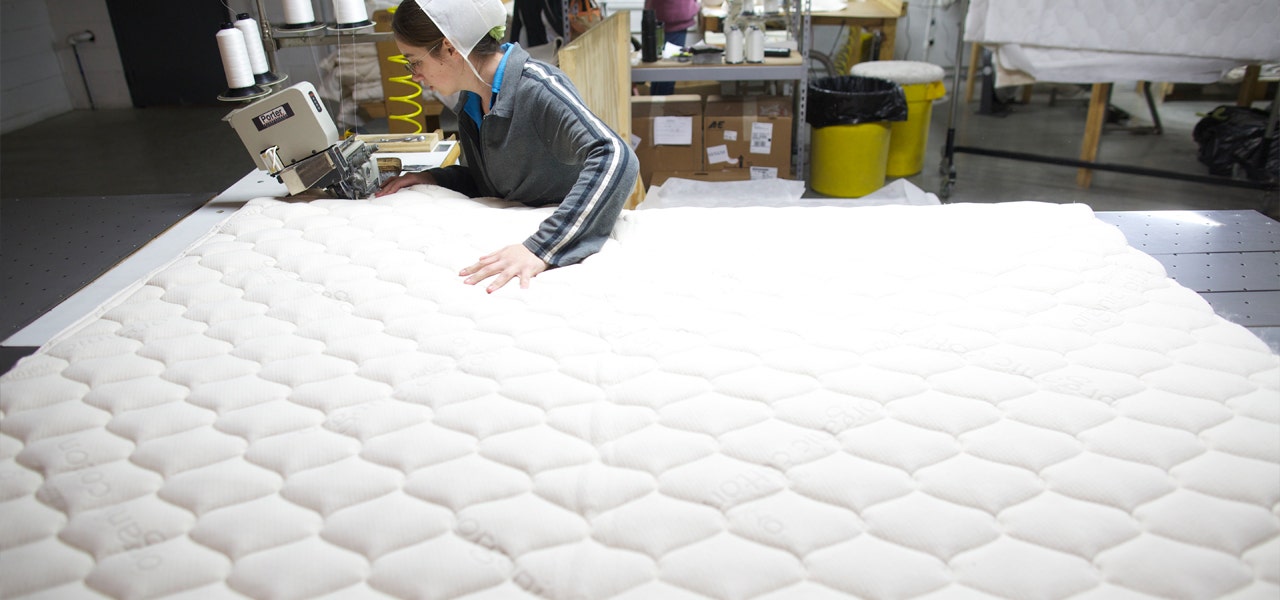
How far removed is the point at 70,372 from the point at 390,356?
0.49 meters

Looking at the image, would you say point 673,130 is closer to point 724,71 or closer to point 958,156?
point 724,71

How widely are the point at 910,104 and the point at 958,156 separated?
75 centimetres

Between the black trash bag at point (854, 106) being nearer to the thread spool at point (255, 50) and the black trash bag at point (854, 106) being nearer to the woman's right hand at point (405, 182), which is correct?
the woman's right hand at point (405, 182)

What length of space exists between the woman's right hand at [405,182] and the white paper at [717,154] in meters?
2.15

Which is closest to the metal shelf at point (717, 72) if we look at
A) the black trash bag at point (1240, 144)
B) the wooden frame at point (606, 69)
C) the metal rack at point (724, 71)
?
the metal rack at point (724, 71)

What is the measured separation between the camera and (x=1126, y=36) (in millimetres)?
3760

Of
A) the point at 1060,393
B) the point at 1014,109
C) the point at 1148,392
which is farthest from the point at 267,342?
the point at 1014,109

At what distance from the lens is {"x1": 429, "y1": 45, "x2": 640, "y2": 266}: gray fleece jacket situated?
1.71m

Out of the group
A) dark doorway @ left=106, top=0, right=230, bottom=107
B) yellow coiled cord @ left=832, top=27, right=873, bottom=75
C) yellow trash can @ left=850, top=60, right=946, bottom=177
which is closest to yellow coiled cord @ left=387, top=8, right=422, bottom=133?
dark doorway @ left=106, top=0, right=230, bottom=107

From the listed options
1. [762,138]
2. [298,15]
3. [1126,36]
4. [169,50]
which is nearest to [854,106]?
[762,138]

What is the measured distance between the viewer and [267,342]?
4.69 feet

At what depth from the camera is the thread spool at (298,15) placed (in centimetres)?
233

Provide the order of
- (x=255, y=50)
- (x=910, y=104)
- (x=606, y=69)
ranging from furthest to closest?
1. (x=910, y=104)
2. (x=606, y=69)
3. (x=255, y=50)

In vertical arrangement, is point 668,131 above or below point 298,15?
below
